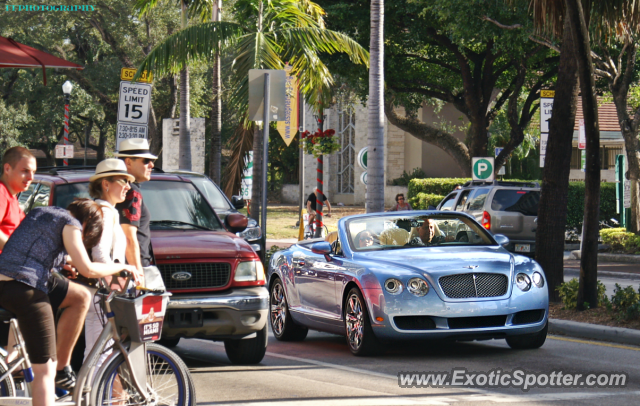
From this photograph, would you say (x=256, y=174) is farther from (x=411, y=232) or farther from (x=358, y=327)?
(x=358, y=327)

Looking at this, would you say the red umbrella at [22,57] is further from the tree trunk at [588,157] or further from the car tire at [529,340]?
the tree trunk at [588,157]

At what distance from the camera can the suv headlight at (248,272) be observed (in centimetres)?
849

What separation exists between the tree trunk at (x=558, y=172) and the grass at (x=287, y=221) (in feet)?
56.9

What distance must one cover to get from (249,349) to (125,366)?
11.9ft

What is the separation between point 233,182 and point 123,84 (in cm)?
737

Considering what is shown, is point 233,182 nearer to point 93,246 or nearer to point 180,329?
point 180,329

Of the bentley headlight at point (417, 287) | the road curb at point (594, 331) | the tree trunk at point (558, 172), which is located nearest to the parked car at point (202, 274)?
the bentley headlight at point (417, 287)

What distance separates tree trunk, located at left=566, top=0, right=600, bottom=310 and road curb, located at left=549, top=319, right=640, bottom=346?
0.73 metres

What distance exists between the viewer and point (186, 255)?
826 cm

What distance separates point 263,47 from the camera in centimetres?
1886

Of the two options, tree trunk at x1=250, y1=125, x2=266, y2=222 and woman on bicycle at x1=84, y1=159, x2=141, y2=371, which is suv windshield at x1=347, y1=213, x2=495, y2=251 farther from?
tree trunk at x1=250, y1=125, x2=266, y2=222

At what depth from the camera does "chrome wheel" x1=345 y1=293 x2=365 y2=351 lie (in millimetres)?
9266

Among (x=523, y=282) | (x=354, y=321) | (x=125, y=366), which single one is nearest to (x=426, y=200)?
(x=523, y=282)

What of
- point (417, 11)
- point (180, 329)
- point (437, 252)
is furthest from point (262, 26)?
point (180, 329)
